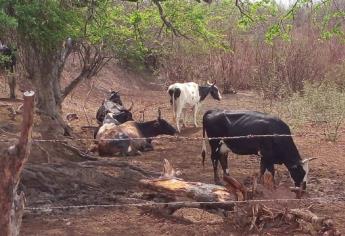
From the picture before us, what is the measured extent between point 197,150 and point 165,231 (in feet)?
17.5

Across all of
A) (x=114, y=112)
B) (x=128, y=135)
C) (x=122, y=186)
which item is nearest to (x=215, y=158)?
(x=122, y=186)

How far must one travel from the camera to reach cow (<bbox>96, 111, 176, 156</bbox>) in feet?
36.2

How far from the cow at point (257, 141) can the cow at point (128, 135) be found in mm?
2041

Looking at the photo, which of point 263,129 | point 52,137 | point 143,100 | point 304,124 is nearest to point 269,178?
point 263,129

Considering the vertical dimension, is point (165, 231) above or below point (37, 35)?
below

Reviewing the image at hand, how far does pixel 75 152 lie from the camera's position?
920 cm

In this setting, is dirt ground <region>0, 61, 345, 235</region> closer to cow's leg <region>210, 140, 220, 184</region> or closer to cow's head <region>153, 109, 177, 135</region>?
cow's leg <region>210, 140, 220, 184</region>

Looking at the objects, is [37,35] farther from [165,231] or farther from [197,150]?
[197,150]

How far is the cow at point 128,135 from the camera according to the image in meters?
11.0

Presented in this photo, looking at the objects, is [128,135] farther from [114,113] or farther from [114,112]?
[114,112]

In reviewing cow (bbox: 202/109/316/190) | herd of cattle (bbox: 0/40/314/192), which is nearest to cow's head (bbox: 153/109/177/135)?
herd of cattle (bbox: 0/40/314/192)

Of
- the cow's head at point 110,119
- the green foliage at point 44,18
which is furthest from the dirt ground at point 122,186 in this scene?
the green foliage at point 44,18

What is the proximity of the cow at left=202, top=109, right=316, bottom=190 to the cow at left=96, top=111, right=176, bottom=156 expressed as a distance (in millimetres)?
2041

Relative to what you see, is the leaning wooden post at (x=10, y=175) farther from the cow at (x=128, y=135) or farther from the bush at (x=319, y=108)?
the bush at (x=319, y=108)
